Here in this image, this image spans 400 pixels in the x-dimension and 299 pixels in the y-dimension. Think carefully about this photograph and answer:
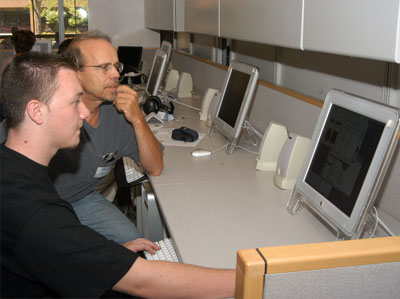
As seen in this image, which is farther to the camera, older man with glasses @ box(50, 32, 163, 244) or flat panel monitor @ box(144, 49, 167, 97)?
flat panel monitor @ box(144, 49, 167, 97)

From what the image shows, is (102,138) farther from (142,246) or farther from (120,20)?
(120,20)

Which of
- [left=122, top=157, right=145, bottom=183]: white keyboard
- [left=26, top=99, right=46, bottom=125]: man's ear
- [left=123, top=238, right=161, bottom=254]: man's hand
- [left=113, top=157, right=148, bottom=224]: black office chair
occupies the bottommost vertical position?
[left=113, top=157, right=148, bottom=224]: black office chair

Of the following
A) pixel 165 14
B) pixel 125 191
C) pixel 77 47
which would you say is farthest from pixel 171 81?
pixel 77 47

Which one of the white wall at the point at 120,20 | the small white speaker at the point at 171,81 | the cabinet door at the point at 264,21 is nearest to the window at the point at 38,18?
the white wall at the point at 120,20

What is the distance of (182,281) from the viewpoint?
1139 mm

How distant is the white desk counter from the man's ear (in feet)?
1.72

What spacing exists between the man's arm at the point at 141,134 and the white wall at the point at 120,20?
370 cm

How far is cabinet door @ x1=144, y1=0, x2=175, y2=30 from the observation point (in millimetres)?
3881

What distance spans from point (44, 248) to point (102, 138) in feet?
3.38

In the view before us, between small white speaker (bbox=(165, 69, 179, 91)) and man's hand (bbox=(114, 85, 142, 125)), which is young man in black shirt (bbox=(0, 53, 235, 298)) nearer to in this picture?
man's hand (bbox=(114, 85, 142, 125))

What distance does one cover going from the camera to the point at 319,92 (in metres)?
2.36

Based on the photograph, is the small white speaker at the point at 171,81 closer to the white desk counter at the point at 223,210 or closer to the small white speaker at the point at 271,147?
the white desk counter at the point at 223,210

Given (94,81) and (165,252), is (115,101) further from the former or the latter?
(165,252)

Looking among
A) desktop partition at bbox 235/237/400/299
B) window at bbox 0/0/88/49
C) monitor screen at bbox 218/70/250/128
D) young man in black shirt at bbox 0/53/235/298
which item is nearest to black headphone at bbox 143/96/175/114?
monitor screen at bbox 218/70/250/128
